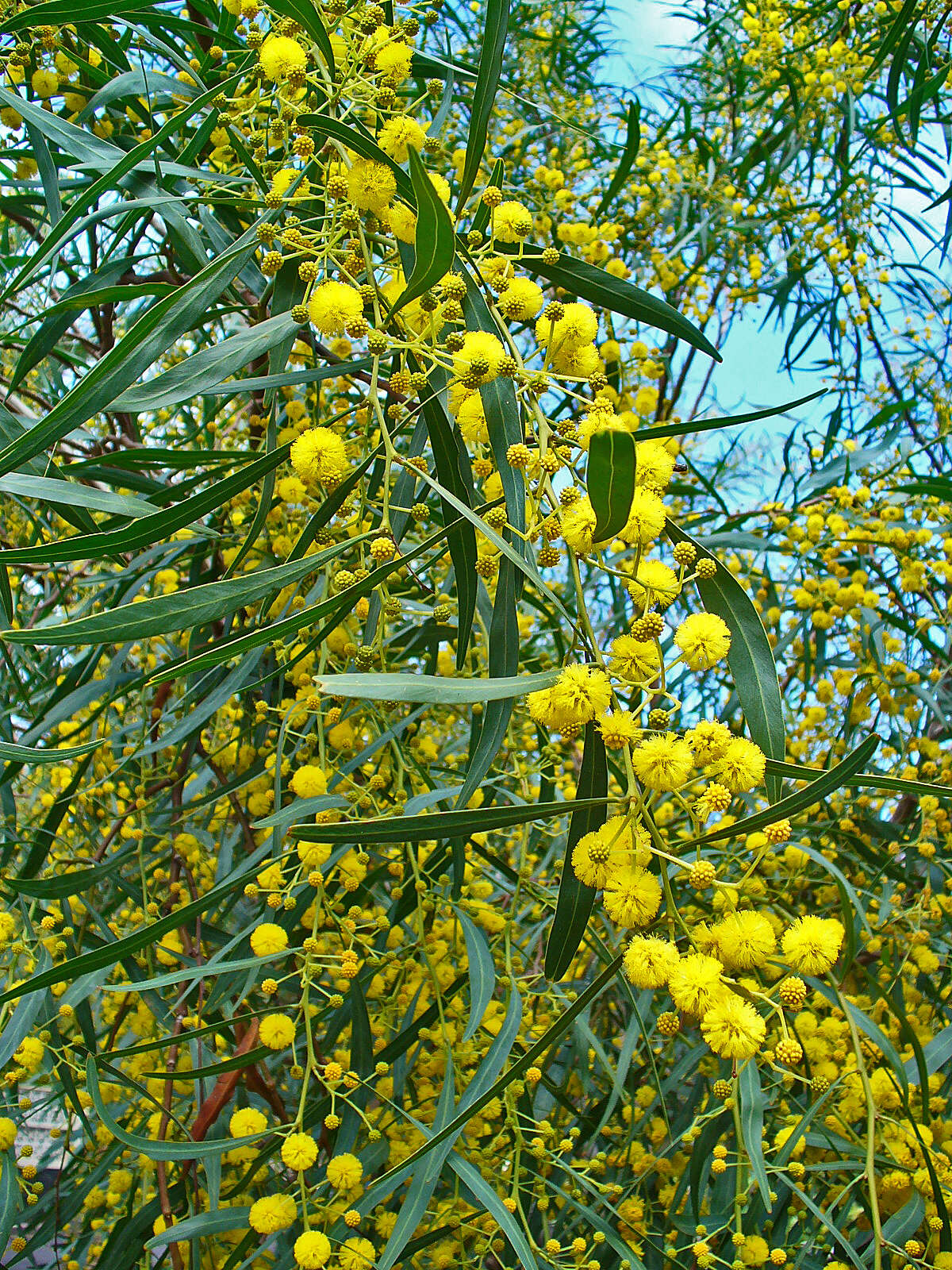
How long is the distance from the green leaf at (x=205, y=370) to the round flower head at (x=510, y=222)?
21 cm

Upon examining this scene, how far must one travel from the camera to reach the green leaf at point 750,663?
Result: 81cm

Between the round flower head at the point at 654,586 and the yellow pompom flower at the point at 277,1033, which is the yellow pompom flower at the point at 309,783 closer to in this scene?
the yellow pompom flower at the point at 277,1033

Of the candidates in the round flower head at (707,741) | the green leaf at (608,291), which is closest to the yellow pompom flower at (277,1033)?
the round flower head at (707,741)

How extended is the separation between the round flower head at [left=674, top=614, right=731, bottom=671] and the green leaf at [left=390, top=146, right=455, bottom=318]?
32cm

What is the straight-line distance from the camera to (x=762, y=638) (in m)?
0.84

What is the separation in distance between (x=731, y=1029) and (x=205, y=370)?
2.20 ft

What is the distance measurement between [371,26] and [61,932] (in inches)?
45.5

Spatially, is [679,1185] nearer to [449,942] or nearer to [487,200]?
[449,942]

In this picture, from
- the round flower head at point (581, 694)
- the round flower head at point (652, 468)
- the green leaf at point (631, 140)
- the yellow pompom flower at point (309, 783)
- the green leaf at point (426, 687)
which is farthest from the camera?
the green leaf at point (631, 140)

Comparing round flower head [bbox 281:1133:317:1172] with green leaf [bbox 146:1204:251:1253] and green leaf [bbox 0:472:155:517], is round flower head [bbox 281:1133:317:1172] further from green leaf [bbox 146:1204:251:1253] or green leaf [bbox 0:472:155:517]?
green leaf [bbox 0:472:155:517]

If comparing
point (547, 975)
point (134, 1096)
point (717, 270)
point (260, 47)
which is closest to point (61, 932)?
point (134, 1096)

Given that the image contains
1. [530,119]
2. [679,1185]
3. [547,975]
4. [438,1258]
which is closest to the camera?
[547,975]

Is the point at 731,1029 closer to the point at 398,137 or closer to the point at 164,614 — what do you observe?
the point at 164,614

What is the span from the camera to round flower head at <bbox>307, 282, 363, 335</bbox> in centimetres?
90
